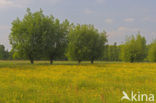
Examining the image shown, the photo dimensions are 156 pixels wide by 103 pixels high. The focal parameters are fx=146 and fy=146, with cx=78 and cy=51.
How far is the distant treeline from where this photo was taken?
36.4m

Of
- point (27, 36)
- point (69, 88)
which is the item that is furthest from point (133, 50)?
point (69, 88)

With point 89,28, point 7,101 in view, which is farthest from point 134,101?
point 89,28

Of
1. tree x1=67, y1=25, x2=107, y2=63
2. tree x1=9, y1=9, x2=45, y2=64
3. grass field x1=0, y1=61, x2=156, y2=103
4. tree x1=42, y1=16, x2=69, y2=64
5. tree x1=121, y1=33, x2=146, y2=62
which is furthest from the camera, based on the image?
tree x1=121, y1=33, x2=146, y2=62

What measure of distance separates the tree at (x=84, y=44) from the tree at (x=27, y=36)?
11027mm

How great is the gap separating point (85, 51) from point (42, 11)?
55.4ft

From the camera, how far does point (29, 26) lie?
36.8m

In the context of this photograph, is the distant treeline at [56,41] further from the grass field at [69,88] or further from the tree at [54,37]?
the grass field at [69,88]

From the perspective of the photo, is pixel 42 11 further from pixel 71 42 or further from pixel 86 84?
pixel 86 84

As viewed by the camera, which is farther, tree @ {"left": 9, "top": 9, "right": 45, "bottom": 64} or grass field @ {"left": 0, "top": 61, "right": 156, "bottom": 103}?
tree @ {"left": 9, "top": 9, "right": 45, "bottom": 64}

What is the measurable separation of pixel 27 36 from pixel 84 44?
687 inches

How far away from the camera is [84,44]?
45.5 metres

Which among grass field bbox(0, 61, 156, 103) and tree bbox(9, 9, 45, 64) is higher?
tree bbox(9, 9, 45, 64)

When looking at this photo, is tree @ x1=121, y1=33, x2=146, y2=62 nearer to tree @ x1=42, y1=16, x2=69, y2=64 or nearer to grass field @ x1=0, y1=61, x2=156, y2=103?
tree @ x1=42, y1=16, x2=69, y2=64

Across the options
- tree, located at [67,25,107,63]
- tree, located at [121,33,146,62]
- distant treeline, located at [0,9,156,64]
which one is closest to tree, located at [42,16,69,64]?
distant treeline, located at [0,9,156,64]
